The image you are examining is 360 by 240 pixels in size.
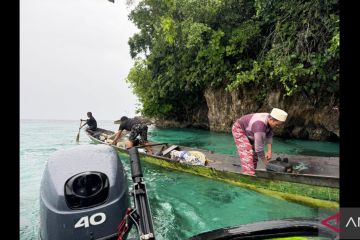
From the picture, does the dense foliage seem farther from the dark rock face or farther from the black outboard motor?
the black outboard motor

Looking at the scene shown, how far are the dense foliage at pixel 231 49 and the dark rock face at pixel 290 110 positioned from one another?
0.48 m

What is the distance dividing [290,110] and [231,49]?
515cm

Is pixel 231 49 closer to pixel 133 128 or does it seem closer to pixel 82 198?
pixel 133 128

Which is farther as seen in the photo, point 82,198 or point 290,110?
point 290,110

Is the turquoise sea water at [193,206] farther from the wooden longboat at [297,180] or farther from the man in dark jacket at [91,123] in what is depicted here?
the man in dark jacket at [91,123]

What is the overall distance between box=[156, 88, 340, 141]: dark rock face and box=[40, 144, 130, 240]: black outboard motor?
13363 millimetres

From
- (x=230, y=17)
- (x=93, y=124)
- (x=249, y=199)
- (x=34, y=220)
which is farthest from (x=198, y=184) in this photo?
(x=230, y=17)

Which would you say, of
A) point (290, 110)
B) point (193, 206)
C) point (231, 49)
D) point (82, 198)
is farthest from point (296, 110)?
point (82, 198)

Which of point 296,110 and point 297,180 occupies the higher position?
point 296,110

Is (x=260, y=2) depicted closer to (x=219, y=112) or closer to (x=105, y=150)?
(x=219, y=112)

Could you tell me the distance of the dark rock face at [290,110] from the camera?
43.9 feet

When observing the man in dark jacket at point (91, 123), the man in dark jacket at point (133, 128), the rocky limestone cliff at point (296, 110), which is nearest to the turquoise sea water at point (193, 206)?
the man in dark jacket at point (133, 128)

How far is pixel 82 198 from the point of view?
2.15 m

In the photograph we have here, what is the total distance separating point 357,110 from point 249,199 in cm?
481
